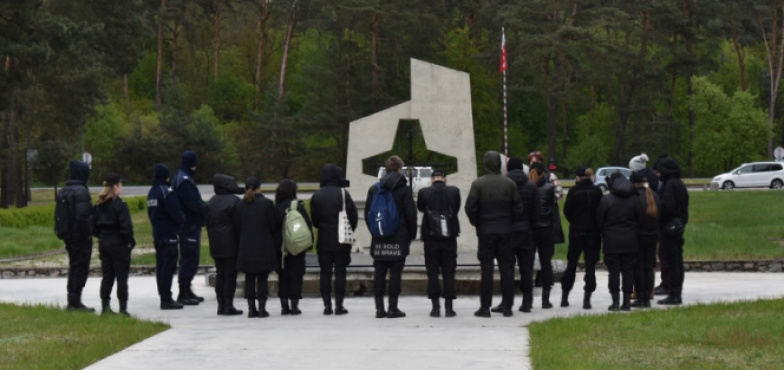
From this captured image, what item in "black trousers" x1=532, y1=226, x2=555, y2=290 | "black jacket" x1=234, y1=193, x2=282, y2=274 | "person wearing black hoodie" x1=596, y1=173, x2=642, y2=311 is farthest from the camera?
"black trousers" x1=532, y1=226, x2=555, y2=290

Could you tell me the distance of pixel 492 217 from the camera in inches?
545

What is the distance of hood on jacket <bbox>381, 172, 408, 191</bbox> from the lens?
1398cm

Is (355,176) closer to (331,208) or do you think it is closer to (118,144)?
(331,208)

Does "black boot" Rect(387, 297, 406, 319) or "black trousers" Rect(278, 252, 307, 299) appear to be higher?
"black trousers" Rect(278, 252, 307, 299)

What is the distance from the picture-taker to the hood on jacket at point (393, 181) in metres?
14.0

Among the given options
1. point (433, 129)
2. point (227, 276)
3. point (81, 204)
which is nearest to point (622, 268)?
point (227, 276)

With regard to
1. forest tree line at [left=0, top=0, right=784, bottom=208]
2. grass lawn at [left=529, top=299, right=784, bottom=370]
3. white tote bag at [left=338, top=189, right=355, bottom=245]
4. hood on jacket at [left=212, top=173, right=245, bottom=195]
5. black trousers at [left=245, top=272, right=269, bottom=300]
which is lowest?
grass lawn at [left=529, top=299, right=784, bottom=370]

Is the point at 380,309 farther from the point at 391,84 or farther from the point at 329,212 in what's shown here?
the point at 391,84

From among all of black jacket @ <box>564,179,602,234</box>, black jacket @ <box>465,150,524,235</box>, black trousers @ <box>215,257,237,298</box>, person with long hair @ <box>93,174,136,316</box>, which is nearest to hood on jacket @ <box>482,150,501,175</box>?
black jacket @ <box>465,150,524,235</box>

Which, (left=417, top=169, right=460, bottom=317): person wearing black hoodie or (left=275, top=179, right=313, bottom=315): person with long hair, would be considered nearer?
(left=417, top=169, right=460, bottom=317): person wearing black hoodie

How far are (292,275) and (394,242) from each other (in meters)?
1.42

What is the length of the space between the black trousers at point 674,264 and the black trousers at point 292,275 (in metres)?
4.51

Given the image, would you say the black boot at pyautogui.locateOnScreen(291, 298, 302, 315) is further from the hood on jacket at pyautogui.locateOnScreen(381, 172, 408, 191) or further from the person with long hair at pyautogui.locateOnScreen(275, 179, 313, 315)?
the hood on jacket at pyautogui.locateOnScreen(381, 172, 408, 191)

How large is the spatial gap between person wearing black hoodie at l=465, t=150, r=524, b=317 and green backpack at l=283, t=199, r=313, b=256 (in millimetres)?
1947
